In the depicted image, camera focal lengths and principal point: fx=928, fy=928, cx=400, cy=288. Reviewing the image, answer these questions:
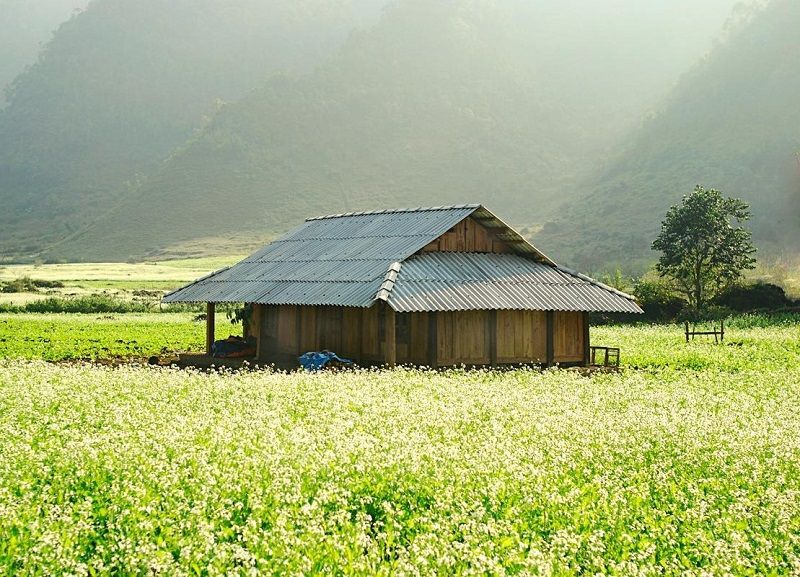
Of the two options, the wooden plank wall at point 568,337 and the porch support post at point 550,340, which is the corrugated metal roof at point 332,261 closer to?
the porch support post at point 550,340

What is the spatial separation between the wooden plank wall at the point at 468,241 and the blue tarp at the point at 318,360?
200 inches

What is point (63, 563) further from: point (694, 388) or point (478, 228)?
point (478, 228)

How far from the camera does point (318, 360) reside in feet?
92.7

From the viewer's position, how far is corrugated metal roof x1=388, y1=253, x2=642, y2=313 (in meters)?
Result: 27.5

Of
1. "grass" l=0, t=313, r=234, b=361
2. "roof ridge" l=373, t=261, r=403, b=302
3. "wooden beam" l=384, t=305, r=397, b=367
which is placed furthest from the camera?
"grass" l=0, t=313, r=234, b=361

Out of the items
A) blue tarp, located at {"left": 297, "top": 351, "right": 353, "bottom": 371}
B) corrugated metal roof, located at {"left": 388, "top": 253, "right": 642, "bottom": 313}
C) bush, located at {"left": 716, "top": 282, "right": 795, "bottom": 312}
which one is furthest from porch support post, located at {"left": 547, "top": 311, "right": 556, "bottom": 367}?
bush, located at {"left": 716, "top": 282, "right": 795, "bottom": 312}

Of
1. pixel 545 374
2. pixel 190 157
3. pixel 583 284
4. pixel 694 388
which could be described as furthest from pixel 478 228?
pixel 190 157

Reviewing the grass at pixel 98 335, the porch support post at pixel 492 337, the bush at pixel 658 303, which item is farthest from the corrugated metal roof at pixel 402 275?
the bush at pixel 658 303

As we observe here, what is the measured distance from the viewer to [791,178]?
378ft

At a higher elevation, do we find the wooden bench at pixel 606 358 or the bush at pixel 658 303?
the bush at pixel 658 303

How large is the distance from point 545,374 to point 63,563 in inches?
777

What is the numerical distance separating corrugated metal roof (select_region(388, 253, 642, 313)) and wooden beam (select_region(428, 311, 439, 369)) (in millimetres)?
961

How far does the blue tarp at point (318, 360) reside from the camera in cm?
2800

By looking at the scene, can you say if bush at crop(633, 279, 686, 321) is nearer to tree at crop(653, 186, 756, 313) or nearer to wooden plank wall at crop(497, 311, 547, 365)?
tree at crop(653, 186, 756, 313)
